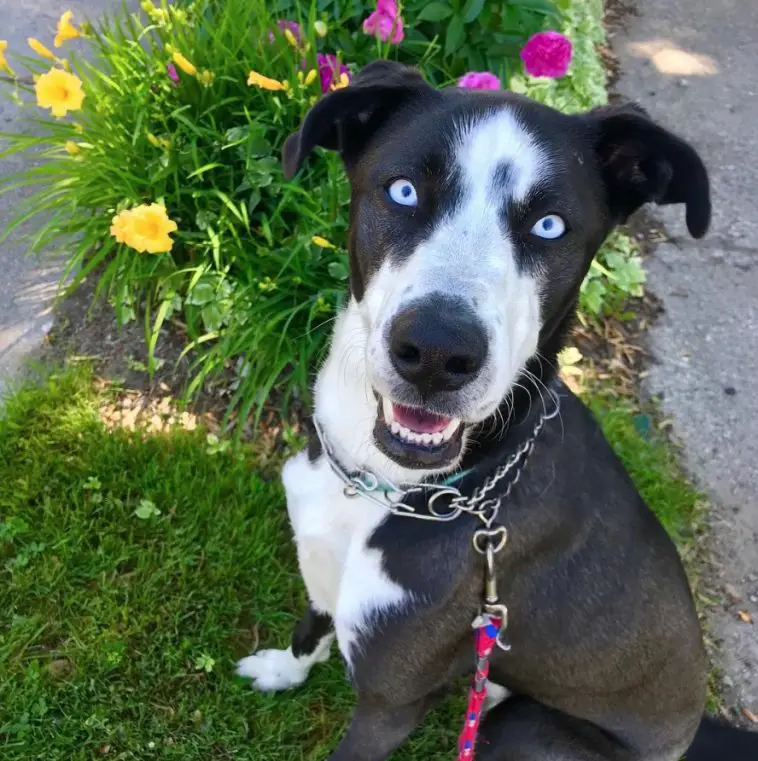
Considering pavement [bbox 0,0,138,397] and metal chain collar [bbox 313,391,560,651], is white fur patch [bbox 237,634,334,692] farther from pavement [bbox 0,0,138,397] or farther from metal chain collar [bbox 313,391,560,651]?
pavement [bbox 0,0,138,397]

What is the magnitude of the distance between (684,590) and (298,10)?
278 cm

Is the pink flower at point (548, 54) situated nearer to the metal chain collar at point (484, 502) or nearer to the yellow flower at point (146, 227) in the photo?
the yellow flower at point (146, 227)

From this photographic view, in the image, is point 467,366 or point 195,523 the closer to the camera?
point 467,366

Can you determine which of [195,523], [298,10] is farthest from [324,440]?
[298,10]

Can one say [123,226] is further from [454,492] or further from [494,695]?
[494,695]

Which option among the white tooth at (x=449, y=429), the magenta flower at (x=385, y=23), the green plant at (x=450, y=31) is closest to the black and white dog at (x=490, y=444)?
the white tooth at (x=449, y=429)

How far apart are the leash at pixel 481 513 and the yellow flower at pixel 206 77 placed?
1879 millimetres

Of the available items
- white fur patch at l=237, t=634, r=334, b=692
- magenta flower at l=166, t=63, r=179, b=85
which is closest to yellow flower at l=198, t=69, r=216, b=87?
magenta flower at l=166, t=63, r=179, b=85

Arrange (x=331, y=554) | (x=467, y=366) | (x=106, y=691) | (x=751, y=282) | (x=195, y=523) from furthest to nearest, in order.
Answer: (x=751, y=282), (x=195, y=523), (x=106, y=691), (x=331, y=554), (x=467, y=366)

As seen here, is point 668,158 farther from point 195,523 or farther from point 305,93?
point 195,523

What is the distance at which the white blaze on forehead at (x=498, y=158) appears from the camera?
174 centimetres

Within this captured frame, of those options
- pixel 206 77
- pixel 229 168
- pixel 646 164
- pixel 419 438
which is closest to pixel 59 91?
pixel 206 77

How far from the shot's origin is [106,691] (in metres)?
2.70

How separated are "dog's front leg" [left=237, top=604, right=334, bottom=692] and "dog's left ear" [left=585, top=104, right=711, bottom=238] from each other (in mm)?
1672
